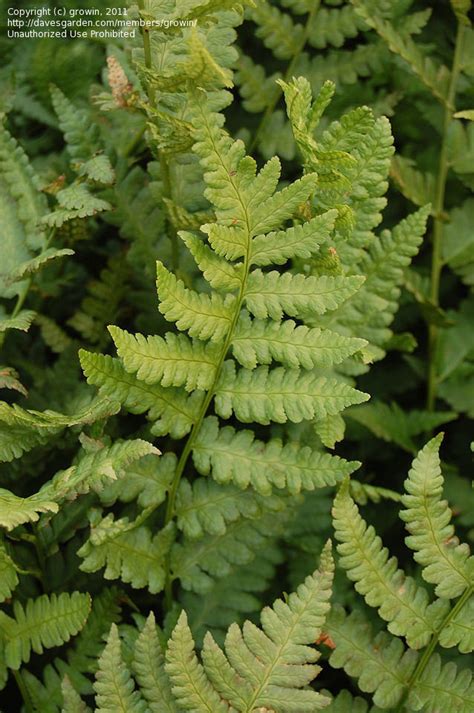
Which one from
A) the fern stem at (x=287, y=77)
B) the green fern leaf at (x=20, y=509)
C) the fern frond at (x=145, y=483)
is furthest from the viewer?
the fern stem at (x=287, y=77)

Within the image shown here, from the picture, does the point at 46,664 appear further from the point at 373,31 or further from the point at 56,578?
the point at 373,31

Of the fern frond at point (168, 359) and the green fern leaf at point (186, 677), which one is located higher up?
the fern frond at point (168, 359)

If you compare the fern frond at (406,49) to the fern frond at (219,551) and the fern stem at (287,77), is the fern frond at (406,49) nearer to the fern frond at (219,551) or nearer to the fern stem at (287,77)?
the fern stem at (287,77)

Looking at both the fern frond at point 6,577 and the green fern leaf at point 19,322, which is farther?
the green fern leaf at point 19,322

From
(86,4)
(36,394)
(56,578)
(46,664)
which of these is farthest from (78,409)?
(86,4)

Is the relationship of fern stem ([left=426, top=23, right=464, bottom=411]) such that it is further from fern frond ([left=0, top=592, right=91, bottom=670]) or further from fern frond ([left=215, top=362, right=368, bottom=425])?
fern frond ([left=0, top=592, right=91, bottom=670])

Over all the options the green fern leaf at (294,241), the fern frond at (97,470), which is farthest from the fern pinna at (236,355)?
the fern frond at (97,470)

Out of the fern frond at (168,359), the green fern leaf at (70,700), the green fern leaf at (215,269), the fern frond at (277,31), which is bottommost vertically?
the green fern leaf at (70,700)
